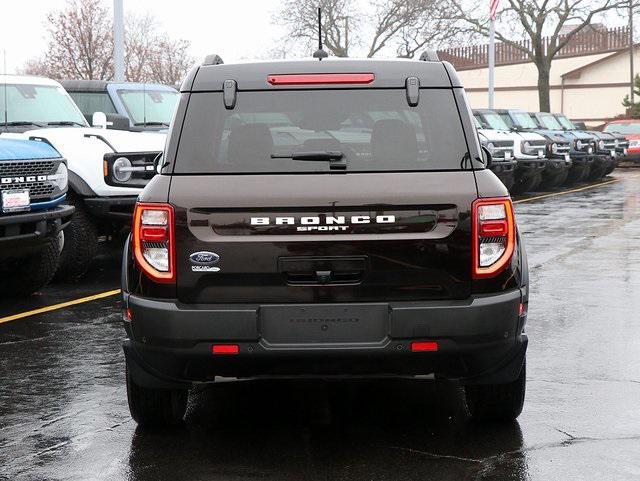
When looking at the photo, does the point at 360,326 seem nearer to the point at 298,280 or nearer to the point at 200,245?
the point at 298,280

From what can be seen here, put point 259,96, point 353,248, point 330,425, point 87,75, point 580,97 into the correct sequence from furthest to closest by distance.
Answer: point 580,97 → point 87,75 → point 330,425 → point 259,96 → point 353,248

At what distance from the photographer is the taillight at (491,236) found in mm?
4609

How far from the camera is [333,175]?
4609 mm

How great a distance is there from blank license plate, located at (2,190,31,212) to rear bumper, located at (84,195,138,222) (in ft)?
5.47

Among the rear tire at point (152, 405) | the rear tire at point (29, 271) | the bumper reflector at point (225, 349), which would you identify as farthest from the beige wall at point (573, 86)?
the bumper reflector at point (225, 349)

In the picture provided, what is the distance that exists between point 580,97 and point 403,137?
60.0 m

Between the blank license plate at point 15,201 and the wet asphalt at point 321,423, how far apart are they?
94 centimetres

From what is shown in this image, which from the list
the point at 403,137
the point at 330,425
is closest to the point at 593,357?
the point at 330,425

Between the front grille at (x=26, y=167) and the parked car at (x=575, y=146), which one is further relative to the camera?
the parked car at (x=575, y=146)

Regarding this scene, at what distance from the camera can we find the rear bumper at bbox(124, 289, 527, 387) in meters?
4.53

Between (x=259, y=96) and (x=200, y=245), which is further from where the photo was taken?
(x=259, y=96)

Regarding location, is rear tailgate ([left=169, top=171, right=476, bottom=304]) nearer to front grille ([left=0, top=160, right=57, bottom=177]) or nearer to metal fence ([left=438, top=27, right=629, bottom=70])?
front grille ([left=0, top=160, right=57, bottom=177])

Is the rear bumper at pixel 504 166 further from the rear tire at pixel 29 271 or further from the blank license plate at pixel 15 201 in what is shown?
the blank license plate at pixel 15 201

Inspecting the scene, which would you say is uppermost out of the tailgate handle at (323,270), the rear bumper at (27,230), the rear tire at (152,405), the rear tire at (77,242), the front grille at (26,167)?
the front grille at (26,167)
